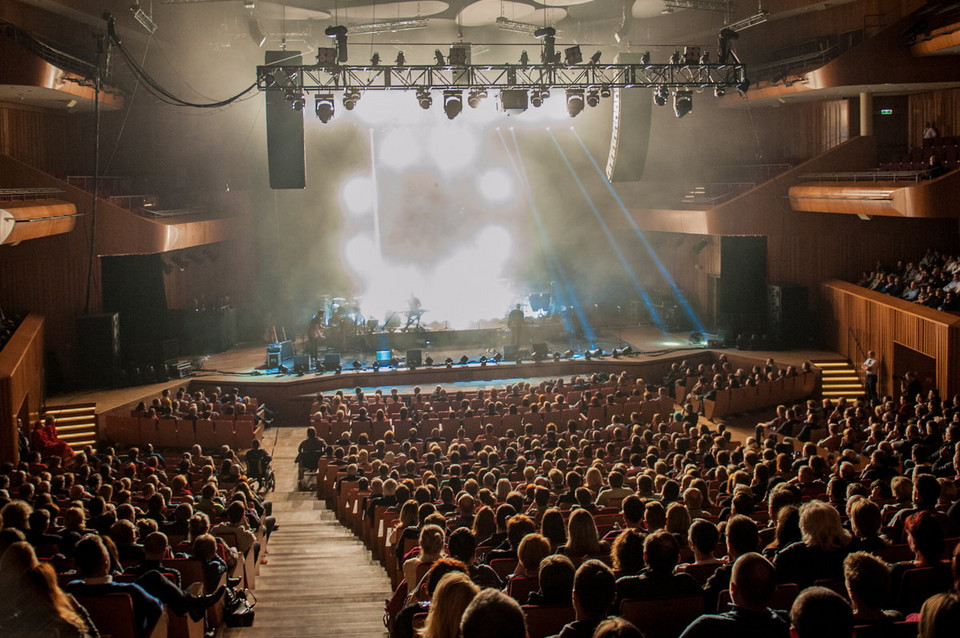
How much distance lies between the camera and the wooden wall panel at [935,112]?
21656 mm

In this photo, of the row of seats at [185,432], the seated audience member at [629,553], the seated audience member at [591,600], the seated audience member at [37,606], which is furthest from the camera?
the row of seats at [185,432]

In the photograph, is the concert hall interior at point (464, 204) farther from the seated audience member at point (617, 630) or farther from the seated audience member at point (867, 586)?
the seated audience member at point (617, 630)

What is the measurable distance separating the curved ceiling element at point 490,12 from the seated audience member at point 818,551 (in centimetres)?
2132

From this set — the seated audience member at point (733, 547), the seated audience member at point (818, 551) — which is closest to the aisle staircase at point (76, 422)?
the seated audience member at point (733, 547)

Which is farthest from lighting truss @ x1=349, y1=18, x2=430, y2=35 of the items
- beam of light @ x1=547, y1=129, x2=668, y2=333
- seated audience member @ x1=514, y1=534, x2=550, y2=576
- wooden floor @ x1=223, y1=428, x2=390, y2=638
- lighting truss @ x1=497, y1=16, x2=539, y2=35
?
seated audience member @ x1=514, y1=534, x2=550, y2=576

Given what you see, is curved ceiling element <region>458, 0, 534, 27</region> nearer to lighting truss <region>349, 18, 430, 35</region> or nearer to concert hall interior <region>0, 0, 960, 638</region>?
concert hall interior <region>0, 0, 960, 638</region>

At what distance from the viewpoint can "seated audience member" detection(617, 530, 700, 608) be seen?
414 cm

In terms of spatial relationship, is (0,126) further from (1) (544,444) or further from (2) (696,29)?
(2) (696,29)

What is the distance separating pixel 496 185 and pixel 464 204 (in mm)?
1317

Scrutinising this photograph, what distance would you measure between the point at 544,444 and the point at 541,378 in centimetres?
928

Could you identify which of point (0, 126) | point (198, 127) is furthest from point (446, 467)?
point (198, 127)

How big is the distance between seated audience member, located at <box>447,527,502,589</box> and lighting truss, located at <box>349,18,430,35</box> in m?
21.3

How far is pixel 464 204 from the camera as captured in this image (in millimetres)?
30734

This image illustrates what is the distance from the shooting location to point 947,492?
7.59 meters
